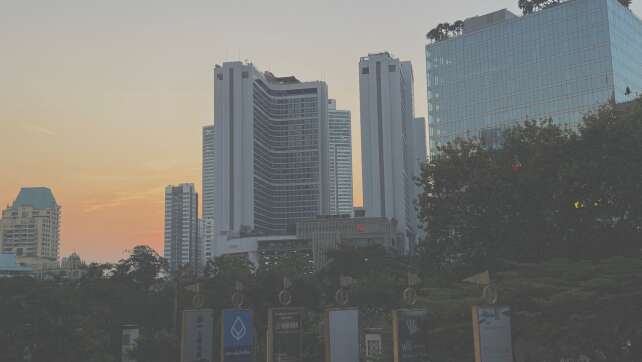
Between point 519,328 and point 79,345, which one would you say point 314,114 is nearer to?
point 79,345

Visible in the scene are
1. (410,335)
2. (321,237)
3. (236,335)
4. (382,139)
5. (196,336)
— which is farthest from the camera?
(382,139)

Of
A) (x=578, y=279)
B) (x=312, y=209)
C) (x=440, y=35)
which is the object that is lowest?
(x=578, y=279)

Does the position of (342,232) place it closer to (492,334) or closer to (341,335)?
(341,335)

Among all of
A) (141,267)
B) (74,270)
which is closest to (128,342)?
(141,267)

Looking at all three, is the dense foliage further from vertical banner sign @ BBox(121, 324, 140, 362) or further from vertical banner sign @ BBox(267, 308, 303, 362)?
vertical banner sign @ BBox(121, 324, 140, 362)

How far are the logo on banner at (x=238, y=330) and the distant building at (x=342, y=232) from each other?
126 metres

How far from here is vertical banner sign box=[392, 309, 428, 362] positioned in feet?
66.0

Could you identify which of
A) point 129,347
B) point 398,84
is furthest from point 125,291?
point 398,84

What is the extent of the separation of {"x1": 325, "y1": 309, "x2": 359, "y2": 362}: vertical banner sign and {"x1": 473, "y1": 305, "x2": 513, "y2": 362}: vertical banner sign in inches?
190

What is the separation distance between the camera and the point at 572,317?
911 inches

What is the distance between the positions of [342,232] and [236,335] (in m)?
128

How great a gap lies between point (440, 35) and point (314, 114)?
57.0 m

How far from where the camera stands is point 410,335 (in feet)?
66.6

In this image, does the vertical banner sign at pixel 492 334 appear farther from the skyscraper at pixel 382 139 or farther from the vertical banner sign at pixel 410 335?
the skyscraper at pixel 382 139
